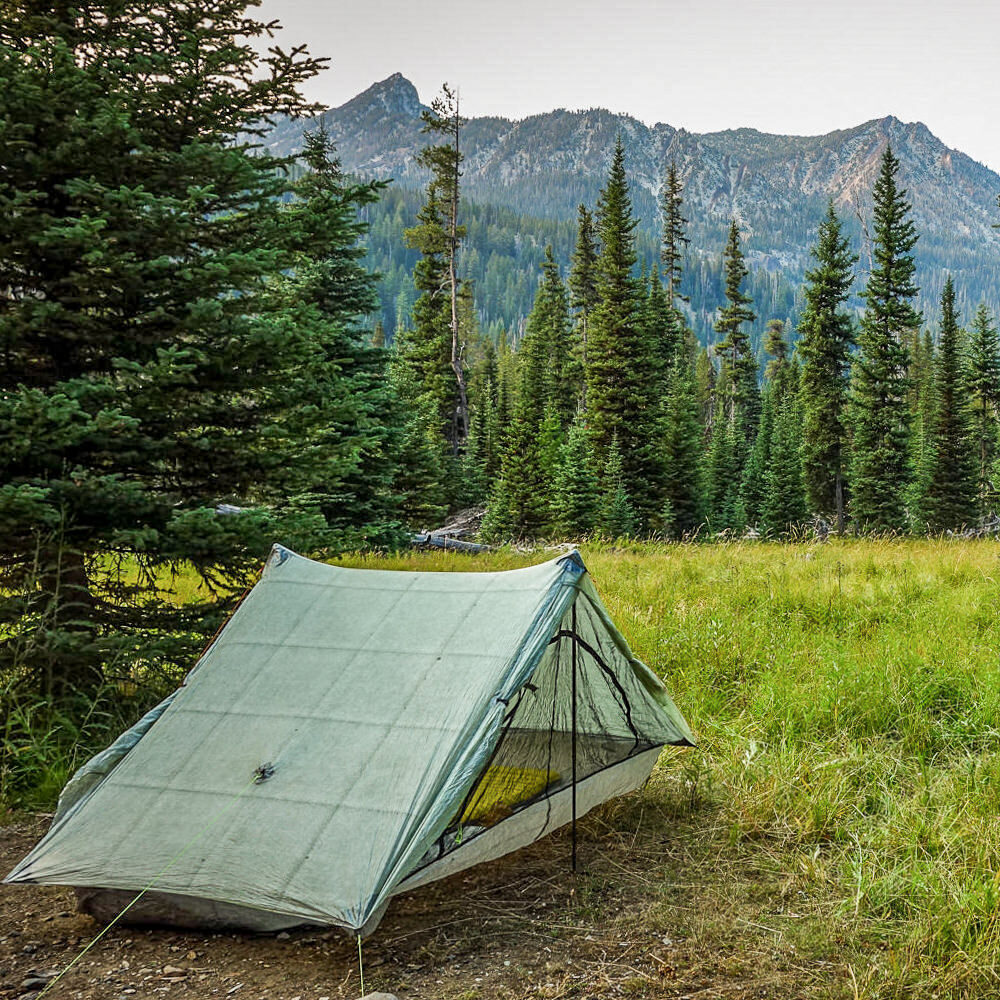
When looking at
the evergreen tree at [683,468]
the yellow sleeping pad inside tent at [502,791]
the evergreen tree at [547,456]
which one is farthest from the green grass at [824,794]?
the evergreen tree at [683,468]

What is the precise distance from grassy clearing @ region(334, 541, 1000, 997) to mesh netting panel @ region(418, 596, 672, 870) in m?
0.44

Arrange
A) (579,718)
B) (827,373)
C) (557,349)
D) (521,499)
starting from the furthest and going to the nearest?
(557,349), (827,373), (521,499), (579,718)

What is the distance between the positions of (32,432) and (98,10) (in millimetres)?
3702

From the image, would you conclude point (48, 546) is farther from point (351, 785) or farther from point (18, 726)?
point (351, 785)

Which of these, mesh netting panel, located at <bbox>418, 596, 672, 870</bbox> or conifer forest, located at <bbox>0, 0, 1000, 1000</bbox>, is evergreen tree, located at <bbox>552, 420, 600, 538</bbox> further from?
mesh netting panel, located at <bbox>418, 596, 672, 870</bbox>

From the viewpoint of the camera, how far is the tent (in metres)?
3.46

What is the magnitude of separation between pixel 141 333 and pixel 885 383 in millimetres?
32915

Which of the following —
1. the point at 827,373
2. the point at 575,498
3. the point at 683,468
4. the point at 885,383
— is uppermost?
the point at 827,373

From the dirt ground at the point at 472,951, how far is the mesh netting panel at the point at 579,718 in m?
0.74

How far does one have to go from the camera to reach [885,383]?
33.0m

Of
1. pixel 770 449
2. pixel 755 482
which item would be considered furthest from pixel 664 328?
pixel 755 482

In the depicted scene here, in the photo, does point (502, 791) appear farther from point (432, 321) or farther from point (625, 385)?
point (432, 321)

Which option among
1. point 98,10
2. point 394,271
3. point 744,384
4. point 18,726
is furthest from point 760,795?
point 394,271

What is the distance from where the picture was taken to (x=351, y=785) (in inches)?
143
